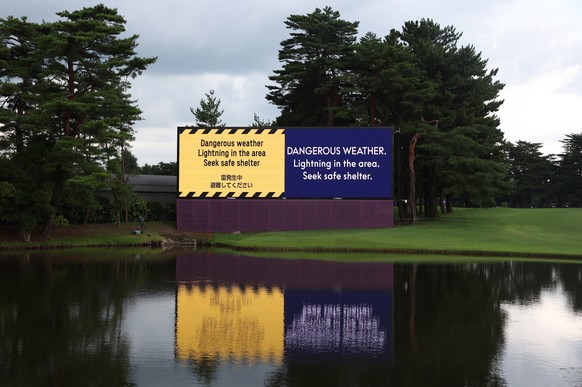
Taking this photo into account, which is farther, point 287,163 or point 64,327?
point 287,163

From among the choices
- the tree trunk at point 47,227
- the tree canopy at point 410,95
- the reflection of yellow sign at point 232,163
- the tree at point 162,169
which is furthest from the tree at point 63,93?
the tree at point 162,169

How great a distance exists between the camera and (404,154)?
68688mm

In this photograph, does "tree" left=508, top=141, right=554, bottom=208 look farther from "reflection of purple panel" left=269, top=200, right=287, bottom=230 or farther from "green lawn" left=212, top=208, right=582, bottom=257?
"reflection of purple panel" left=269, top=200, right=287, bottom=230

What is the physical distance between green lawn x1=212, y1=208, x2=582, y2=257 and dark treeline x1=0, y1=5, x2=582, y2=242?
17.1ft

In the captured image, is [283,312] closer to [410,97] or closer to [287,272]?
[287,272]

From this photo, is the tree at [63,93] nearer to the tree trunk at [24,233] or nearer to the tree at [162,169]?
the tree trunk at [24,233]

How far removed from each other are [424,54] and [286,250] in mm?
34982

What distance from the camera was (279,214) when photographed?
176 feet

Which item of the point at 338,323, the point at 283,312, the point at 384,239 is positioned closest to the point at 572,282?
the point at 338,323

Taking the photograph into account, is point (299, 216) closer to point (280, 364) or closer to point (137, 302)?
point (137, 302)

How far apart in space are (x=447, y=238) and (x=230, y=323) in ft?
111

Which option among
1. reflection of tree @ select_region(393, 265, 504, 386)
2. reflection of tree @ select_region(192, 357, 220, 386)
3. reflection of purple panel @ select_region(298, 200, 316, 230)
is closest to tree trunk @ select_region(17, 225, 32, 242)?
reflection of purple panel @ select_region(298, 200, 316, 230)

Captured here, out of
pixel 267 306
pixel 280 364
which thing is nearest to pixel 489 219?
pixel 267 306

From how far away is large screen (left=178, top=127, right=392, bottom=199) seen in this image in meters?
53.4
